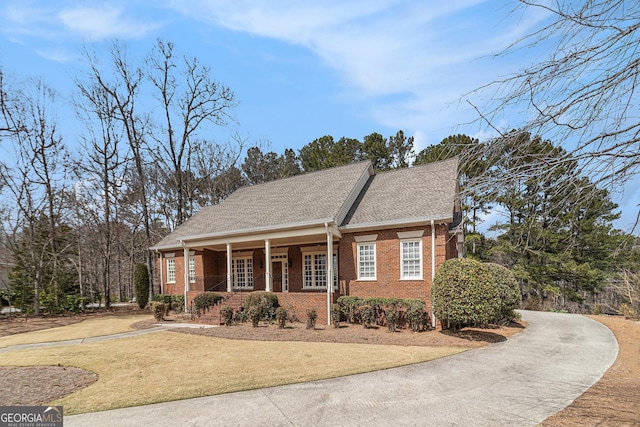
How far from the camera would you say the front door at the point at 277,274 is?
19.6 metres

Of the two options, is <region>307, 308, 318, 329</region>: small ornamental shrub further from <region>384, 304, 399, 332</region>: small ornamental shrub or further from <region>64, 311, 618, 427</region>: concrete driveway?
<region>64, 311, 618, 427</region>: concrete driveway

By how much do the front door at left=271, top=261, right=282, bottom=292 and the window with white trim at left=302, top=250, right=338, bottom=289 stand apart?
1.77 meters

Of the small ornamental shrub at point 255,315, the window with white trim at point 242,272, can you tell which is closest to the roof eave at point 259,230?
the window with white trim at point 242,272

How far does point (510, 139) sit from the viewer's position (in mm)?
3076

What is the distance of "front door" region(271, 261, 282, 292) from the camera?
64.3ft

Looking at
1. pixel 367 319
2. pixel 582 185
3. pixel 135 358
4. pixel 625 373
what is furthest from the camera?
pixel 367 319

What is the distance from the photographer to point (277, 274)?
19688 mm

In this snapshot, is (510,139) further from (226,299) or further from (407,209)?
(226,299)

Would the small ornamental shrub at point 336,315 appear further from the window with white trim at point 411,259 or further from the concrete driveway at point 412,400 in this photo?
the concrete driveway at point 412,400

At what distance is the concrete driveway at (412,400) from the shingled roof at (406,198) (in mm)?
6117

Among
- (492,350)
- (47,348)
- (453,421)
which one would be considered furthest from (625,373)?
(47,348)

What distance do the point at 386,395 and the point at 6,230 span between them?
27708mm

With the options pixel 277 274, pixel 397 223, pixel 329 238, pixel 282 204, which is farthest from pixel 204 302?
pixel 397 223

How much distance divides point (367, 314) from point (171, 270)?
1601 cm
